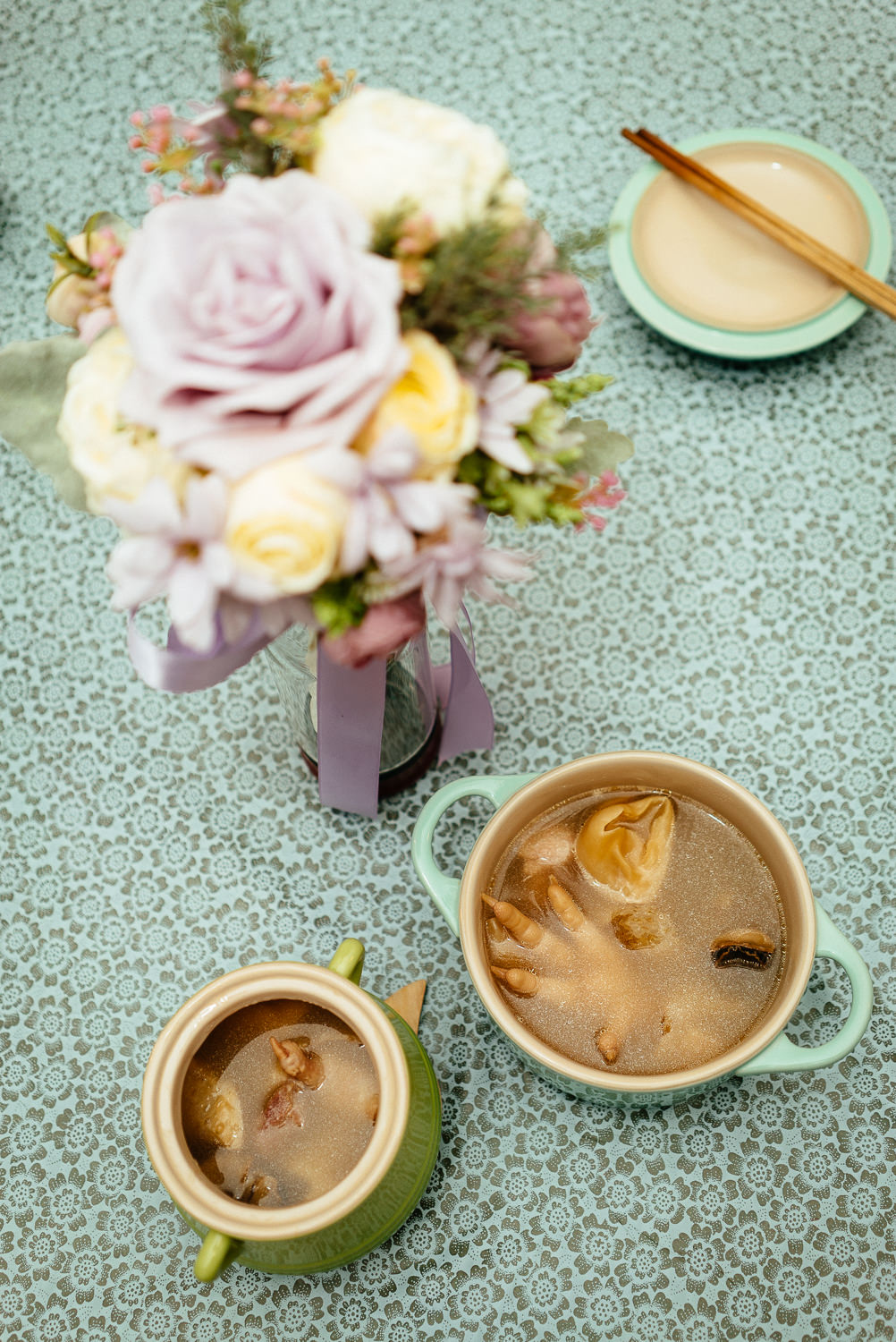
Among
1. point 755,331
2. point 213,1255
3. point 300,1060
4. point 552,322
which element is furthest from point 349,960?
point 755,331

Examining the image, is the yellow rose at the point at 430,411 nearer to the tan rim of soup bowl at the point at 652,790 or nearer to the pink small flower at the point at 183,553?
the pink small flower at the point at 183,553

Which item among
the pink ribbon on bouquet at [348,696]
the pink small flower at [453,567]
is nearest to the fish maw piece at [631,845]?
the pink ribbon on bouquet at [348,696]

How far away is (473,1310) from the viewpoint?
2.18 ft

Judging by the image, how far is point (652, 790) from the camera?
684mm

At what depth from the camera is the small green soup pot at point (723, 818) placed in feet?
1.90

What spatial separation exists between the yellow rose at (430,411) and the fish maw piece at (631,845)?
0.33 m

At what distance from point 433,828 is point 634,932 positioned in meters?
0.14

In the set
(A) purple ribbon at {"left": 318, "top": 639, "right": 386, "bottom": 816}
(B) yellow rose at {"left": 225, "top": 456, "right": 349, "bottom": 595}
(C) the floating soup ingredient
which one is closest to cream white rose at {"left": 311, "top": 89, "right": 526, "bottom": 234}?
(B) yellow rose at {"left": 225, "top": 456, "right": 349, "bottom": 595}

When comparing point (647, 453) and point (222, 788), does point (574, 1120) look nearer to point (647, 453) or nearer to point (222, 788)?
point (222, 788)

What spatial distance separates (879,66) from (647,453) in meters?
0.47

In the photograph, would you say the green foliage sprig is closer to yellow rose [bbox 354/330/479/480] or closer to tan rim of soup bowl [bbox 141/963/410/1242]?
yellow rose [bbox 354/330/479/480]

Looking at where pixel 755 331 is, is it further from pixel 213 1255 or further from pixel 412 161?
pixel 213 1255

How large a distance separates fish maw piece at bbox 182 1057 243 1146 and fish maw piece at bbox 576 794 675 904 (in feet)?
0.83

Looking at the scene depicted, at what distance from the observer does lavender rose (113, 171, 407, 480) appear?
375 mm
